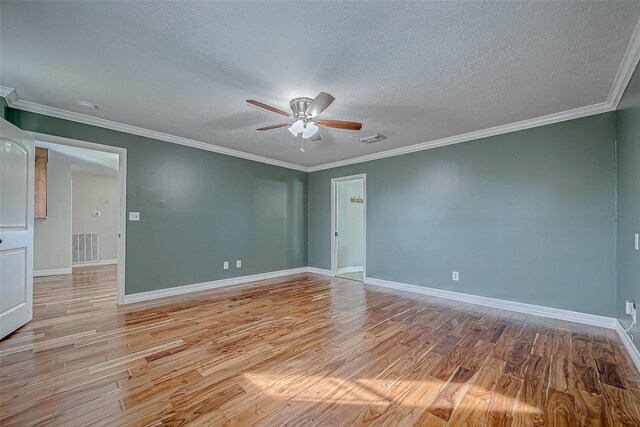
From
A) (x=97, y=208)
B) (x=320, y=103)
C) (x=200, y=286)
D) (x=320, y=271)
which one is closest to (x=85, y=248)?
(x=97, y=208)

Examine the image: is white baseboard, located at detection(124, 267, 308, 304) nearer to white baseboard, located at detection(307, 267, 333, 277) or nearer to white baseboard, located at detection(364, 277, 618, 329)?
white baseboard, located at detection(307, 267, 333, 277)

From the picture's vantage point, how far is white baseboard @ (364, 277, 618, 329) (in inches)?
114

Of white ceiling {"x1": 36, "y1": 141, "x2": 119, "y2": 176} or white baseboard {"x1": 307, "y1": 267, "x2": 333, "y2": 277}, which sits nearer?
white ceiling {"x1": 36, "y1": 141, "x2": 119, "y2": 176}

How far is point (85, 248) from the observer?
668 centimetres

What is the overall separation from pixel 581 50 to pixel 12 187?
16.9 ft

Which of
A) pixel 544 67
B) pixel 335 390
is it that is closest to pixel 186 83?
pixel 335 390

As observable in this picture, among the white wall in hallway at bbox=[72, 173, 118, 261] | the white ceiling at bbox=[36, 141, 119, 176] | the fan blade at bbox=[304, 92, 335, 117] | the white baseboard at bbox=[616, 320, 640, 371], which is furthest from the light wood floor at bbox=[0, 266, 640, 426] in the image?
the white wall in hallway at bbox=[72, 173, 118, 261]

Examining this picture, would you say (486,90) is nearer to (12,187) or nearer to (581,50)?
(581,50)

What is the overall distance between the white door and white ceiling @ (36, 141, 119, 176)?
172 centimetres

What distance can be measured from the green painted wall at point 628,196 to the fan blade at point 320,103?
246cm

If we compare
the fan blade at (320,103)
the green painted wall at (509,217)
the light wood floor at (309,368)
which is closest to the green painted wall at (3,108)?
the light wood floor at (309,368)

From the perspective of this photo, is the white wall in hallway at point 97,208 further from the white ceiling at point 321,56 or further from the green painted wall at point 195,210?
the white ceiling at point 321,56

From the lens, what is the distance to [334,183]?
5711 mm

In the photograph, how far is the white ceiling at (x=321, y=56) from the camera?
64.6 inches
